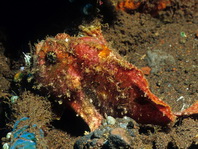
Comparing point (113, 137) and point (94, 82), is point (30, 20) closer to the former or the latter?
point (94, 82)

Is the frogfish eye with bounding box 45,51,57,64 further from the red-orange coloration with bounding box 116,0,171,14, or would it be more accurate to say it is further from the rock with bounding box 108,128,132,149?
the red-orange coloration with bounding box 116,0,171,14

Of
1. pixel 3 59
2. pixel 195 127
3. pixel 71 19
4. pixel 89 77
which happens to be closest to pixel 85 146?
pixel 89 77

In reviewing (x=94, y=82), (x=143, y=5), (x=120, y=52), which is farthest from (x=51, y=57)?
(x=143, y=5)

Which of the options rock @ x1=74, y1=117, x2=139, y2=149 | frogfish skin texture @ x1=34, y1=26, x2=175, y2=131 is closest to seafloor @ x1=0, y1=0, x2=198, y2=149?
rock @ x1=74, y1=117, x2=139, y2=149

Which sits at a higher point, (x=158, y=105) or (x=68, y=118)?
(x=158, y=105)

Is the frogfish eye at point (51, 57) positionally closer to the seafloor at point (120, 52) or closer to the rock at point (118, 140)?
the seafloor at point (120, 52)

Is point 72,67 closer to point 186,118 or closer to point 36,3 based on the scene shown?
point 186,118

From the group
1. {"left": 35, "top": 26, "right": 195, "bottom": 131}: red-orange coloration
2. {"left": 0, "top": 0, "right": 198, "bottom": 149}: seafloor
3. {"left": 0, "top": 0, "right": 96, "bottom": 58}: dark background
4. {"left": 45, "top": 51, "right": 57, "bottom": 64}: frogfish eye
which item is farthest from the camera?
{"left": 0, "top": 0, "right": 96, "bottom": 58}: dark background
